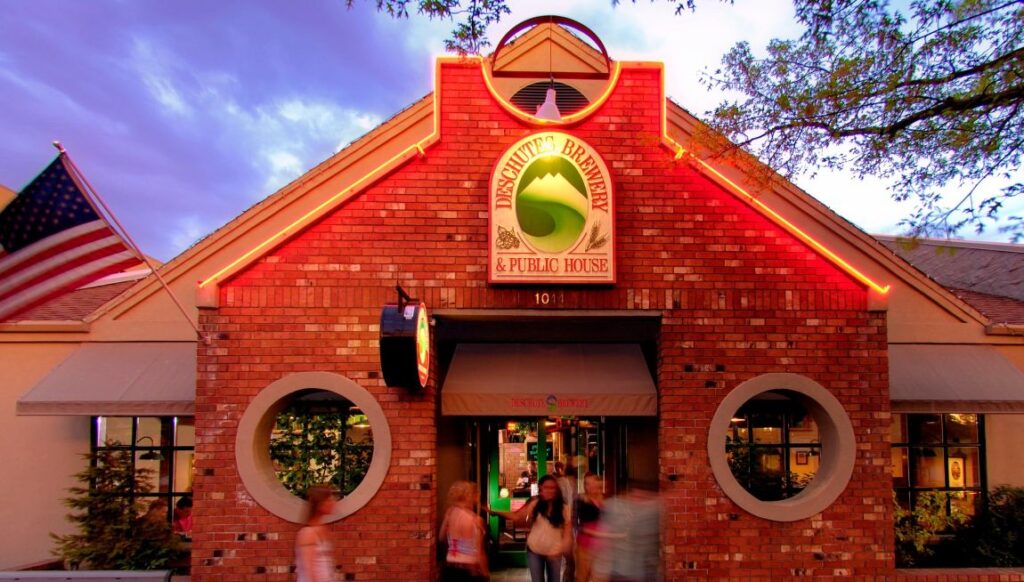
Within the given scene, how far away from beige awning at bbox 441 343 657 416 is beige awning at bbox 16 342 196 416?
3.10m

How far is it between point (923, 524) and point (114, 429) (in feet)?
34.8

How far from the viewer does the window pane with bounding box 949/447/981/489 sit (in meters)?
10.3

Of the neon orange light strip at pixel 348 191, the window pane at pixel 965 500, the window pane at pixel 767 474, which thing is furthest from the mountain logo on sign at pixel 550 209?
the window pane at pixel 965 500

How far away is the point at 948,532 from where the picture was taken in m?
9.67

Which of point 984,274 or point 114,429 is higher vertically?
point 984,274

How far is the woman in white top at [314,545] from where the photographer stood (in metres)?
5.49

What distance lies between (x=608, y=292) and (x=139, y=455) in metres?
6.78

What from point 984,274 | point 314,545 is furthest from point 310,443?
point 984,274

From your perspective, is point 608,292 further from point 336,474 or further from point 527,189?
point 336,474

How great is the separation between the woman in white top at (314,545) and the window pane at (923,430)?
27.7 feet

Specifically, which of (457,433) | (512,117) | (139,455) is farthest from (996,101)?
(139,455)

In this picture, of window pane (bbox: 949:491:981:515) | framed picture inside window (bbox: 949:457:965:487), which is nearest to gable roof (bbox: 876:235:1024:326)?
framed picture inside window (bbox: 949:457:965:487)

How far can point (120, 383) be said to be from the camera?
9.48 m

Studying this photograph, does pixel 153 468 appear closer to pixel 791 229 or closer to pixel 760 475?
pixel 760 475
